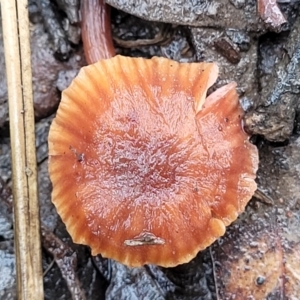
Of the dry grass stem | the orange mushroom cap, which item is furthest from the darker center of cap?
the dry grass stem

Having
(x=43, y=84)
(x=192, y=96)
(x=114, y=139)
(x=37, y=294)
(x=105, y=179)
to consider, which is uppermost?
(x=43, y=84)

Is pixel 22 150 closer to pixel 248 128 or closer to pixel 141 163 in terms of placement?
pixel 141 163

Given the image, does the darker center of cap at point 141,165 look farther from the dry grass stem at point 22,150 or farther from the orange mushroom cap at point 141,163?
the dry grass stem at point 22,150

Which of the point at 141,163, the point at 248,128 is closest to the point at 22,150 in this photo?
the point at 141,163

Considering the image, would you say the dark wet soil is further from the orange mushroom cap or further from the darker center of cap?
the darker center of cap

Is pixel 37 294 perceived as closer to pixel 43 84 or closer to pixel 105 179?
pixel 105 179

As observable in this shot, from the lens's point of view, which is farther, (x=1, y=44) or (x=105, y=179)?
(x=1, y=44)

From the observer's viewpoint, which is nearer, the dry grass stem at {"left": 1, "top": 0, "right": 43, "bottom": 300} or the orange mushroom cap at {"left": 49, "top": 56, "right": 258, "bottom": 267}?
the orange mushroom cap at {"left": 49, "top": 56, "right": 258, "bottom": 267}

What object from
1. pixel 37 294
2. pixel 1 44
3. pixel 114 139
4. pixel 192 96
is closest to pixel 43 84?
pixel 1 44
